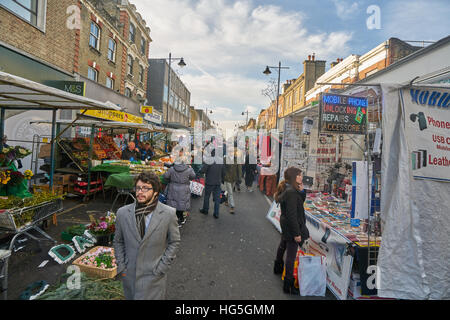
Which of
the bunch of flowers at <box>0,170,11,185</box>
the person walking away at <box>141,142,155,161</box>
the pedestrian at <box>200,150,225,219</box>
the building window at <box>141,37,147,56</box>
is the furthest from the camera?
the building window at <box>141,37,147,56</box>

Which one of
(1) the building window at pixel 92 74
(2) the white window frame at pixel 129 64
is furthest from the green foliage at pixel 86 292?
(2) the white window frame at pixel 129 64

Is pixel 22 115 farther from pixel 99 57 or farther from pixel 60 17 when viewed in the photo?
pixel 99 57

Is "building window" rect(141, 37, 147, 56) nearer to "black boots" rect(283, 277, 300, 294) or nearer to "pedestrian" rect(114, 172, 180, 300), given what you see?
"pedestrian" rect(114, 172, 180, 300)

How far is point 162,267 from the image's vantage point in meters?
2.28

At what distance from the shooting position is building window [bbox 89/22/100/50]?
15.1 m

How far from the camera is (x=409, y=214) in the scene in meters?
3.12

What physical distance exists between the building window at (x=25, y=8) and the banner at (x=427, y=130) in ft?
43.9

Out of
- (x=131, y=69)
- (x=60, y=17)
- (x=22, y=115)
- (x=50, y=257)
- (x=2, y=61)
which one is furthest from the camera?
(x=131, y=69)

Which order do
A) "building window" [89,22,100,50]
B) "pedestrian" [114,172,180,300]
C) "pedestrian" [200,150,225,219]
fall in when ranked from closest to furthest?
"pedestrian" [114,172,180,300] < "pedestrian" [200,150,225,219] < "building window" [89,22,100,50]

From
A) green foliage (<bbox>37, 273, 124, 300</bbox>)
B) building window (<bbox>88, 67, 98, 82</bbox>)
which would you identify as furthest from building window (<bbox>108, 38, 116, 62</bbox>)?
green foliage (<bbox>37, 273, 124, 300</bbox>)

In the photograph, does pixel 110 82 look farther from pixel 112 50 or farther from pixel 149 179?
pixel 149 179

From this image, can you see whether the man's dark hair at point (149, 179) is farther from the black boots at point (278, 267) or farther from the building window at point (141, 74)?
the building window at point (141, 74)
